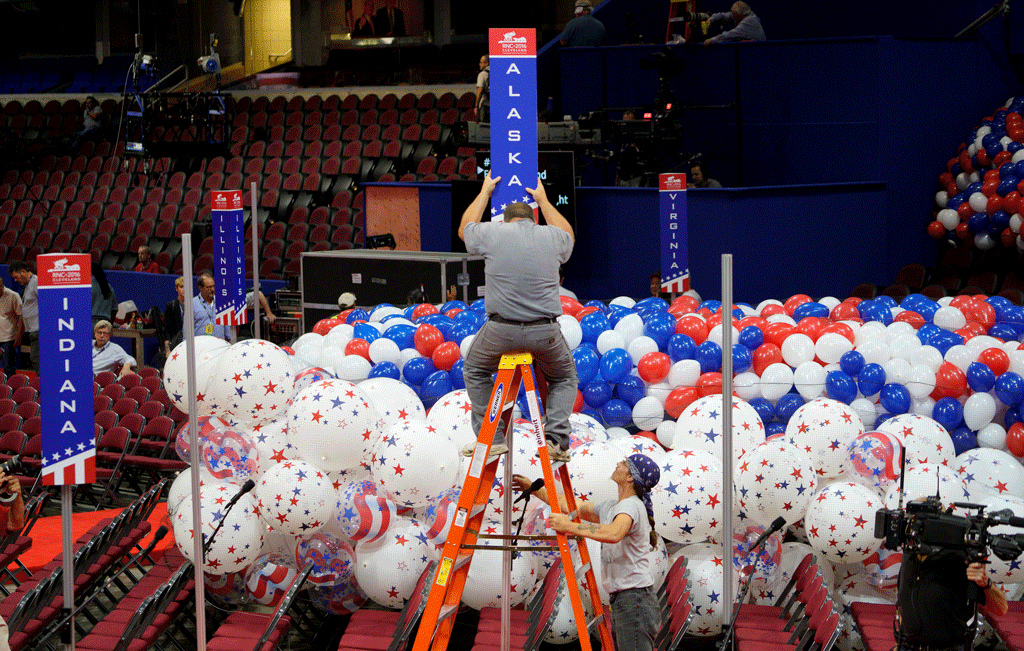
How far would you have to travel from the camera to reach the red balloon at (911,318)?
6.77 meters

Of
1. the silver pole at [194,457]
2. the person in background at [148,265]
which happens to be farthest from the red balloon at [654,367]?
the person in background at [148,265]

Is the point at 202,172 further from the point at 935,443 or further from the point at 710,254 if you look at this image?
the point at 935,443

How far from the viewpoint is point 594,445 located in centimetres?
536

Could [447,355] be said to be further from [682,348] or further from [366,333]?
[682,348]

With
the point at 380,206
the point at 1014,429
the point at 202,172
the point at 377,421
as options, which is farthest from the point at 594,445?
the point at 202,172

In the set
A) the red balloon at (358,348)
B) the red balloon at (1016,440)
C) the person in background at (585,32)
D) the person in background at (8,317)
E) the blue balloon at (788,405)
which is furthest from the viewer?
the person in background at (585,32)

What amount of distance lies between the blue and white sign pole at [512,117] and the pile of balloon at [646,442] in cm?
126

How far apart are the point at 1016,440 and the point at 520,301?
3152 millimetres

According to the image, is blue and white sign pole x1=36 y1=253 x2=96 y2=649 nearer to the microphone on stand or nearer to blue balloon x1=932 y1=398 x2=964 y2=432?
the microphone on stand

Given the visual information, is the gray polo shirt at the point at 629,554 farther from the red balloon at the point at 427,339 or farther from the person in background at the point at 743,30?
the person in background at the point at 743,30

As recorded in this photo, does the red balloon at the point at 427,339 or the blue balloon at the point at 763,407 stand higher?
the red balloon at the point at 427,339

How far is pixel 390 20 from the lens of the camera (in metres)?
20.9

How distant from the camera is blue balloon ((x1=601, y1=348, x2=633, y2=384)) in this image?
628 cm

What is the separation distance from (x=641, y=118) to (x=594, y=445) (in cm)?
674
